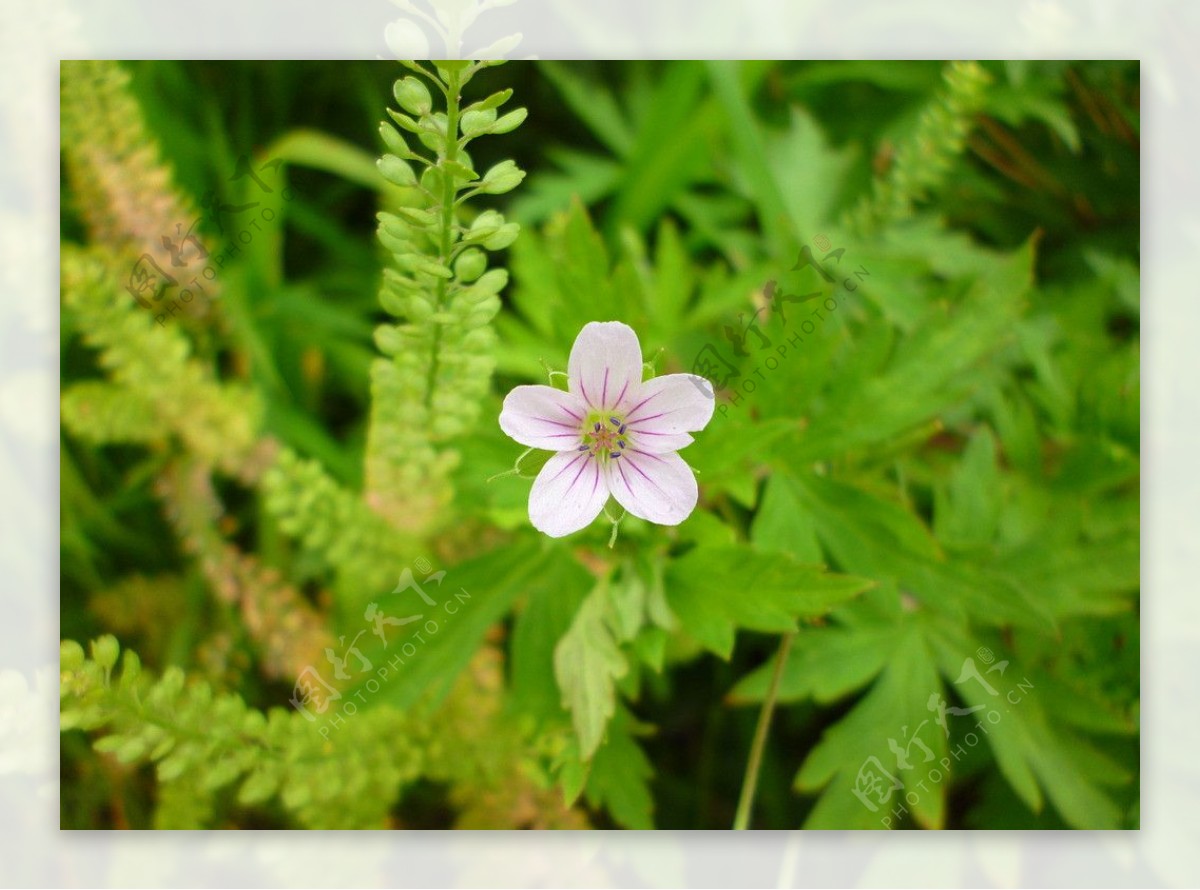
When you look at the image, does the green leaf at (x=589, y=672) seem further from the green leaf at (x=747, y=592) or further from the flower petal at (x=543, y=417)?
the flower petal at (x=543, y=417)

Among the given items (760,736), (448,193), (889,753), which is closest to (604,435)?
(448,193)

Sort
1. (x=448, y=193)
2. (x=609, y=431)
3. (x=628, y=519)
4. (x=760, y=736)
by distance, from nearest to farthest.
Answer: (x=448, y=193)
(x=609, y=431)
(x=628, y=519)
(x=760, y=736)

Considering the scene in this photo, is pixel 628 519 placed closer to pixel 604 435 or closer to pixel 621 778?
pixel 604 435
